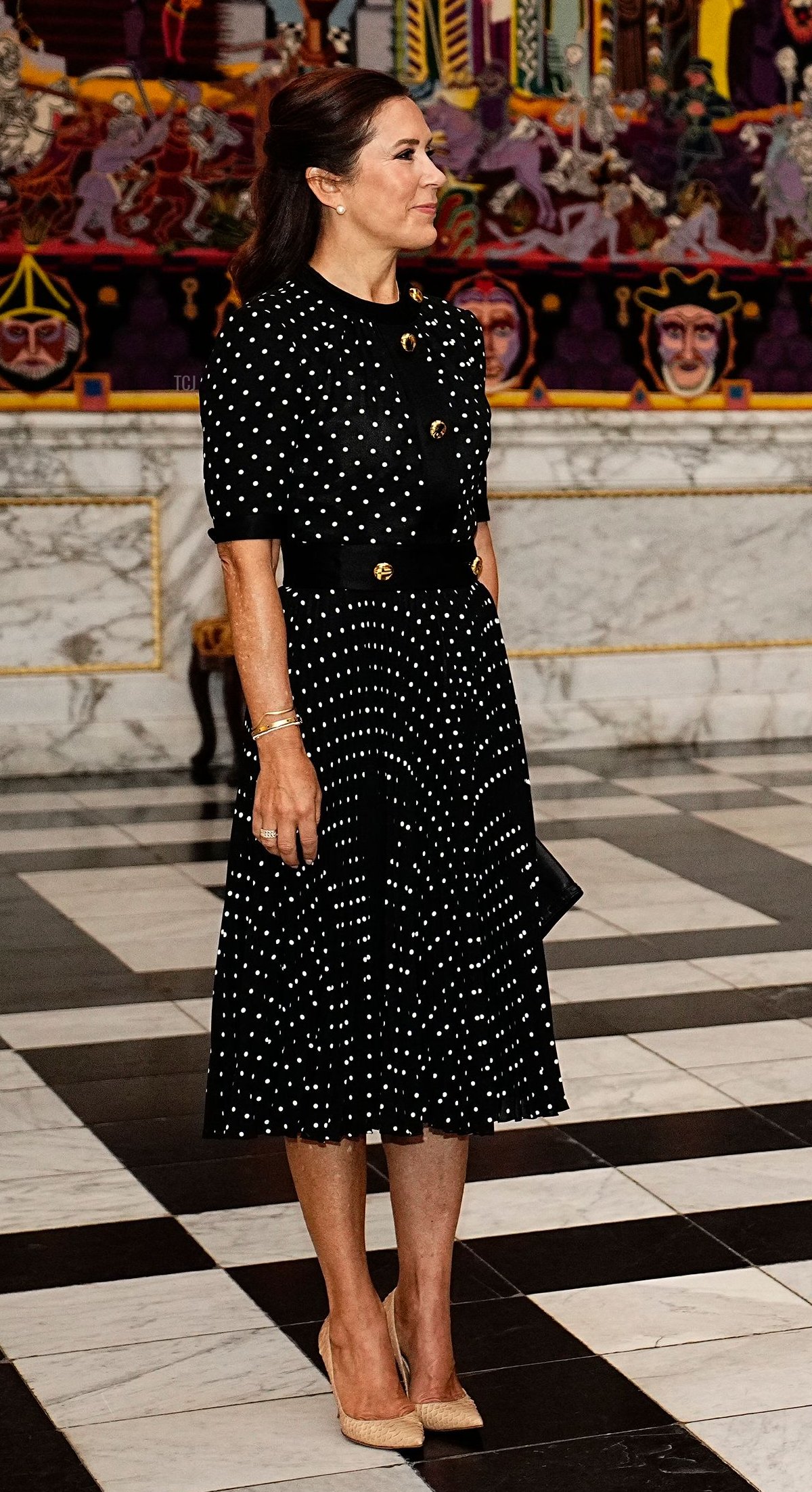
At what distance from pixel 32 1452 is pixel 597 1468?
747mm

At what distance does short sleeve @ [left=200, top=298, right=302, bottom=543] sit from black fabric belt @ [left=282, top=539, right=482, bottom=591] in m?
0.07

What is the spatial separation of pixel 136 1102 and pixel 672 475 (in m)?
5.41

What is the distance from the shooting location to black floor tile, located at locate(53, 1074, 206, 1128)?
4.39 meters

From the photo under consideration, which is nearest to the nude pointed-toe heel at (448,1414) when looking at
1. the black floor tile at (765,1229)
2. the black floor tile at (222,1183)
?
the black floor tile at (765,1229)

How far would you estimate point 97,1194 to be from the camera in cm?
392

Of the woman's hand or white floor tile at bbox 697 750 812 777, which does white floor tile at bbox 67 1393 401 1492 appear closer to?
the woman's hand

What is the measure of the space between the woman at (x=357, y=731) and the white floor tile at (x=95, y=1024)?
207 centimetres

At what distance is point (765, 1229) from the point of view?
12.3 ft

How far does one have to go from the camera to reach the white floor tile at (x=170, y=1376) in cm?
305

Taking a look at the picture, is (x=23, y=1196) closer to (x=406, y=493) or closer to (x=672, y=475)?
(x=406, y=493)

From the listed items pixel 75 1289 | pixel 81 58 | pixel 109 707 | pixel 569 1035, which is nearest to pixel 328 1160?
pixel 75 1289

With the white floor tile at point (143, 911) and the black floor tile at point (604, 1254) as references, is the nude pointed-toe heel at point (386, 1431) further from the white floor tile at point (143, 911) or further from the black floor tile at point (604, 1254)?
the white floor tile at point (143, 911)

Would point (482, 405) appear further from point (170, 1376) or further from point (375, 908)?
point (170, 1376)

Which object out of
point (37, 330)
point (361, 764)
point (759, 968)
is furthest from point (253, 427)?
point (37, 330)
